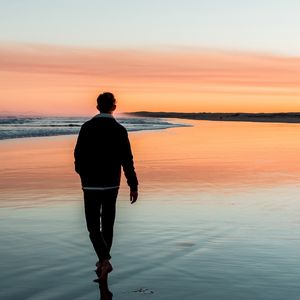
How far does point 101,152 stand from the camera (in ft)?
20.9

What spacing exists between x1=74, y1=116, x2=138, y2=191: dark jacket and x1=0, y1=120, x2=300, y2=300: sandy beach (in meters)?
0.97

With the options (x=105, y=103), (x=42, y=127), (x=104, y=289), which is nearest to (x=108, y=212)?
(x=104, y=289)

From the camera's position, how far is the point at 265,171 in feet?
53.3

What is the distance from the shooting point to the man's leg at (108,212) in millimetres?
6359

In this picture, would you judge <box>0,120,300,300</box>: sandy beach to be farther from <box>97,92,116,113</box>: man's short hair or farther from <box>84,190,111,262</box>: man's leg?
<box>97,92,116,113</box>: man's short hair

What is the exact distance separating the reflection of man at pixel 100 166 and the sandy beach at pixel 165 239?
51cm

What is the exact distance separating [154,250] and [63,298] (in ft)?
6.64

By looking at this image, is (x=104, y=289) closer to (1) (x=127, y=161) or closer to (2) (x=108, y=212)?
(2) (x=108, y=212)

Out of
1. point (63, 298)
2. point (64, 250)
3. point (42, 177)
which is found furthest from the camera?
point (42, 177)

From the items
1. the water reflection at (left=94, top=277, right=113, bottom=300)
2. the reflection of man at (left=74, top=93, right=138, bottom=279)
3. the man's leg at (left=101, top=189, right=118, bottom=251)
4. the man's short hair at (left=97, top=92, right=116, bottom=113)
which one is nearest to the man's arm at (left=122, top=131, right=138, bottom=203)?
the reflection of man at (left=74, top=93, right=138, bottom=279)

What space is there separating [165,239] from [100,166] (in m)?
→ 1.92

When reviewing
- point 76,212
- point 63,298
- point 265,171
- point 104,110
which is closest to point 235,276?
point 63,298

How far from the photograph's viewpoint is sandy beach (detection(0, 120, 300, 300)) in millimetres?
5734

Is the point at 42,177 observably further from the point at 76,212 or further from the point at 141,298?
the point at 141,298
